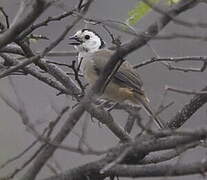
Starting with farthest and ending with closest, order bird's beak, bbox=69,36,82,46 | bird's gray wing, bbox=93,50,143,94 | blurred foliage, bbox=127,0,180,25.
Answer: bird's beak, bbox=69,36,82,46, bird's gray wing, bbox=93,50,143,94, blurred foliage, bbox=127,0,180,25

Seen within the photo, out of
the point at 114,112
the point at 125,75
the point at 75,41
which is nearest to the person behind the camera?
the point at 125,75

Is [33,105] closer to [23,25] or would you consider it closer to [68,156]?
[68,156]

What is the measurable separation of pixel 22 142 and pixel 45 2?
11.8ft

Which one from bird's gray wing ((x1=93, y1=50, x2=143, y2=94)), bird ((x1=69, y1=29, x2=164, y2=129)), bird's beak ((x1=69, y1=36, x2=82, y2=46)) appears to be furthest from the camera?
bird's beak ((x1=69, y1=36, x2=82, y2=46))

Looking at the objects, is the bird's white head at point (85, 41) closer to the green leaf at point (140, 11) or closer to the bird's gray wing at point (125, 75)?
the bird's gray wing at point (125, 75)

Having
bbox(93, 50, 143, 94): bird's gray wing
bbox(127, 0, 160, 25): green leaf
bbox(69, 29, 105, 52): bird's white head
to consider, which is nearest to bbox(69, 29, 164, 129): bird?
bbox(93, 50, 143, 94): bird's gray wing

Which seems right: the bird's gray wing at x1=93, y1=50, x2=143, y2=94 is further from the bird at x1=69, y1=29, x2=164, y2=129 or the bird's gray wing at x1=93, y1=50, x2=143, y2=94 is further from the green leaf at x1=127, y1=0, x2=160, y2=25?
the green leaf at x1=127, y1=0, x2=160, y2=25

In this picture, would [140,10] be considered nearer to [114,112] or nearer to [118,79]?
[118,79]

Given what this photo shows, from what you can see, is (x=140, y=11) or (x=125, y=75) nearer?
(x=140, y=11)

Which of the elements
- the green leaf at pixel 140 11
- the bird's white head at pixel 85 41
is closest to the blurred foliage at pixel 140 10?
the green leaf at pixel 140 11

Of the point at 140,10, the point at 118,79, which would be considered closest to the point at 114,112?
the point at 118,79

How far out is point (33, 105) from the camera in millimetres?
5887

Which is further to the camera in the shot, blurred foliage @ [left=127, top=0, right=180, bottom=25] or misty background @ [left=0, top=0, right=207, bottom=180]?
misty background @ [left=0, top=0, right=207, bottom=180]

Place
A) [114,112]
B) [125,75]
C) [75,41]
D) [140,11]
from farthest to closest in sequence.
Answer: [114,112], [75,41], [125,75], [140,11]
